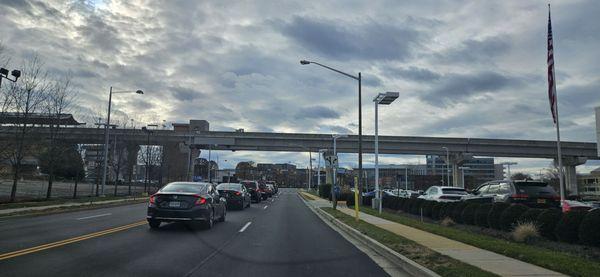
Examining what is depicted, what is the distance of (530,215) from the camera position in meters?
14.5

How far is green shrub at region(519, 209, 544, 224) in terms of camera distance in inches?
560

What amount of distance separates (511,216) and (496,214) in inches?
41.4

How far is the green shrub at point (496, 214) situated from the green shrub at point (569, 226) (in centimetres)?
302

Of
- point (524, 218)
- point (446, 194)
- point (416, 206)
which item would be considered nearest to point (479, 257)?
point (524, 218)

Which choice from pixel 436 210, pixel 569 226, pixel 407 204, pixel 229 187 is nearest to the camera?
pixel 569 226

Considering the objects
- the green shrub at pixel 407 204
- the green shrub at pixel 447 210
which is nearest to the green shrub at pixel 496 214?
the green shrub at pixel 447 210

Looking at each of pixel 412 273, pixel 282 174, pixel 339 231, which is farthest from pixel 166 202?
pixel 282 174

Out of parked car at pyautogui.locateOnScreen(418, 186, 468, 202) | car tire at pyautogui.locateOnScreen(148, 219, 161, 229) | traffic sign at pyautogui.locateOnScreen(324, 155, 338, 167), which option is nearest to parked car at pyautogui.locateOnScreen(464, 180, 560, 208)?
parked car at pyautogui.locateOnScreen(418, 186, 468, 202)

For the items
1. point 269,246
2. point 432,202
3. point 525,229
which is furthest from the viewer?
point 432,202

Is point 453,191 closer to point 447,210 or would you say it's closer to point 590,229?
point 447,210

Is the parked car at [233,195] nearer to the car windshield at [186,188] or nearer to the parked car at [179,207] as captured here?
the car windshield at [186,188]

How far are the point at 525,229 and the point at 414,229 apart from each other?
4.10 m

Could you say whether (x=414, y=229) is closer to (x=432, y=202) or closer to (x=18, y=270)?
(x=432, y=202)

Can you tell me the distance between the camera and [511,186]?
19219 mm
